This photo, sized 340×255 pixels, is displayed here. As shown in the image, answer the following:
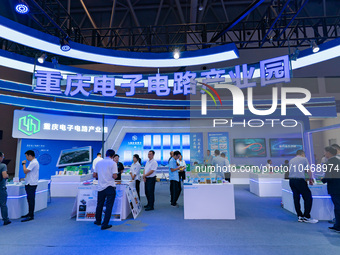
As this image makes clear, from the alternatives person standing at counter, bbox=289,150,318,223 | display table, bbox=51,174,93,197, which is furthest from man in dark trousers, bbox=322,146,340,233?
display table, bbox=51,174,93,197

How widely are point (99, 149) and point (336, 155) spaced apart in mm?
8355

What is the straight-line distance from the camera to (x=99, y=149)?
971 cm

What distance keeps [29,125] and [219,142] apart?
7.60 meters

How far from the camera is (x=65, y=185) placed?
23.4ft

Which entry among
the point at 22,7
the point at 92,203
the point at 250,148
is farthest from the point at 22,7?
the point at 250,148

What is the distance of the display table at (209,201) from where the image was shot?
170 inches

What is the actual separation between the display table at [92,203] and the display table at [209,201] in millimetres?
1206

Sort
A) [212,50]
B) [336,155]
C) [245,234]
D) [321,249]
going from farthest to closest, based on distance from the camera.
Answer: [212,50], [336,155], [245,234], [321,249]

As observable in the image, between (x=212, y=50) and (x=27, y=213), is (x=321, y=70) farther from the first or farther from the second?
(x=27, y=213)

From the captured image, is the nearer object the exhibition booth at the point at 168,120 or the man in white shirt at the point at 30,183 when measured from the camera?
the man in white shirt at the point at 30,183

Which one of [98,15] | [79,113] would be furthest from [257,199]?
[98,15]

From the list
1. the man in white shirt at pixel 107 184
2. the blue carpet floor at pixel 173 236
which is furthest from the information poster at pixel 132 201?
the man in white shirt at pixel 107 184

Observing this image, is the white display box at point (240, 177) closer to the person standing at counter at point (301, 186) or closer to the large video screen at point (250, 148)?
the large video screen at point (250, 148)

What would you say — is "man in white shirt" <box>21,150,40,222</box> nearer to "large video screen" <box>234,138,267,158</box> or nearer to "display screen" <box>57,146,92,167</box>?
"display screen" <box>57,146,92,167</box>
